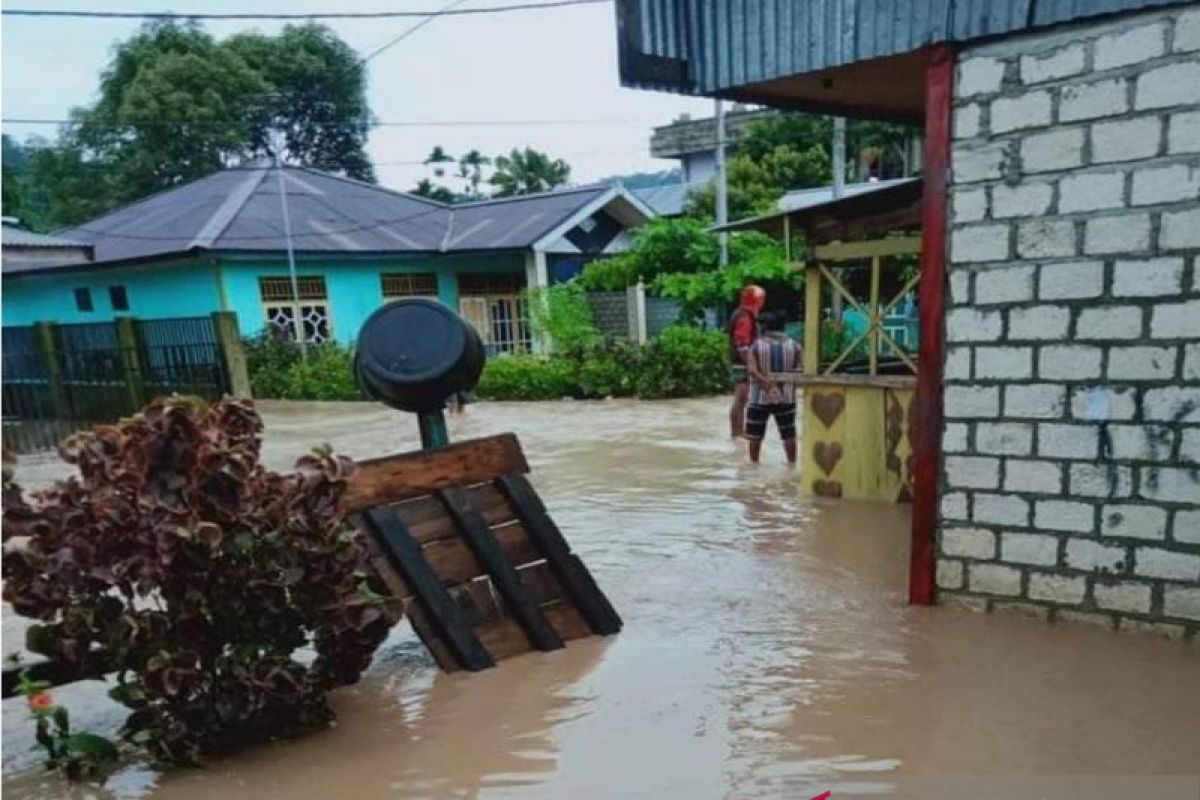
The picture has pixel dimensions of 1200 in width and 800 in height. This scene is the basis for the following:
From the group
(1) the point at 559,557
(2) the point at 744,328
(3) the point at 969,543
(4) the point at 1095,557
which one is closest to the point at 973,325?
(3) the point at 969,543

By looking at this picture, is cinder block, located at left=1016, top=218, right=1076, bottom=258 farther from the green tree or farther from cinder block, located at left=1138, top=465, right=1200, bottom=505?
the green tree

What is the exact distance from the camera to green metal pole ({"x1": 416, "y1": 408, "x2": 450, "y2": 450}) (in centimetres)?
443

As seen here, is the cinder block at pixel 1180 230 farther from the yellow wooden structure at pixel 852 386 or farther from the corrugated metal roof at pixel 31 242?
the corrugated metal roof at pixel 31 242

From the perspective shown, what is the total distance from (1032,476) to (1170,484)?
0.58 m

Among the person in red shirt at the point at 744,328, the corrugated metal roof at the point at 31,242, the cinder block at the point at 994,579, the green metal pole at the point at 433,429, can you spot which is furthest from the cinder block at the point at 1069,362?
the corrugated metal roof at the point at 31,242

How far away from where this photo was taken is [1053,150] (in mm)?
4199

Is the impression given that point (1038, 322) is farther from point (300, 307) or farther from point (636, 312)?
point (300, 307)

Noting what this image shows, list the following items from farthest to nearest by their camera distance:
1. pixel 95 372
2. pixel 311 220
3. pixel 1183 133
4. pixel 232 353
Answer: pixel 311 220, pixel 95 372, pixel 232 353, pixel 1183 133

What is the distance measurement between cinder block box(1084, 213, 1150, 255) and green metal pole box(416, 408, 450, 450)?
10.6 ft

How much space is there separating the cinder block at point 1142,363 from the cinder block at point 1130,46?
129 centimetres

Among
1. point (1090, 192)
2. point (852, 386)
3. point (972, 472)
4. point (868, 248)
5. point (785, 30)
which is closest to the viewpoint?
point (1090, 192)

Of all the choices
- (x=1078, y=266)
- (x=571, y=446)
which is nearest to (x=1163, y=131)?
(x=1078, y=266)

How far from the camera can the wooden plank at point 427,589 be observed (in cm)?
405

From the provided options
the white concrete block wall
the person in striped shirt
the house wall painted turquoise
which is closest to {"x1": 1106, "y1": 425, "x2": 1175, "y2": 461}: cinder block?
the white concrete block wall
